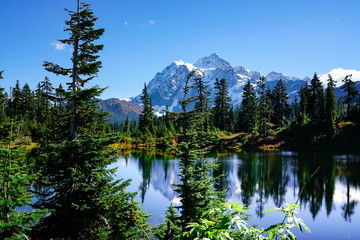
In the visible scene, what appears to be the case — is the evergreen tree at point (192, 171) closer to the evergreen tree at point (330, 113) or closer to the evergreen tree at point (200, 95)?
the evergreen tree at point (200, 95)

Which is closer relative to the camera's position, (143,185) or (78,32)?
(78,32)

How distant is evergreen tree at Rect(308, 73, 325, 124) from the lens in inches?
2055

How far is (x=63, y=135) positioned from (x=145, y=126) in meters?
59.8

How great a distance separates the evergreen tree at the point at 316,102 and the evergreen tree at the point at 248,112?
1333 centimetres

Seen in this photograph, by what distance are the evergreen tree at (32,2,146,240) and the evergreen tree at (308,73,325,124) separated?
54698mm

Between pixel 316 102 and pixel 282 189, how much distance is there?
146ft

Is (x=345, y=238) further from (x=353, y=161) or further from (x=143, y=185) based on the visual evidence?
(x=353, y=161)

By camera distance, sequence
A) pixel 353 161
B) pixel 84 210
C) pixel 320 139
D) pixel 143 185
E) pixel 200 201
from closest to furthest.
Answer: pixel 84 210 → pixel 200 201 → pixel 143 185 → pixel 353 161 → pixel 320 139

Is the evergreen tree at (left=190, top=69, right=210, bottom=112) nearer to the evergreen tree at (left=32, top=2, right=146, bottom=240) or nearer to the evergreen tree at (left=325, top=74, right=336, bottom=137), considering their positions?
the evergreen tree at (left=32, top=2, right=146, bottom=240)

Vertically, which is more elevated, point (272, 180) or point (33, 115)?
point (33, 115)

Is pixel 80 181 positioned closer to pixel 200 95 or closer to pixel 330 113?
pixel 200 95

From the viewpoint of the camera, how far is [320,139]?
4994cm

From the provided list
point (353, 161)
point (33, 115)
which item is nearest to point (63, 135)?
point (353, 161)

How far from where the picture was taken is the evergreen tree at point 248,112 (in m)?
56.9
